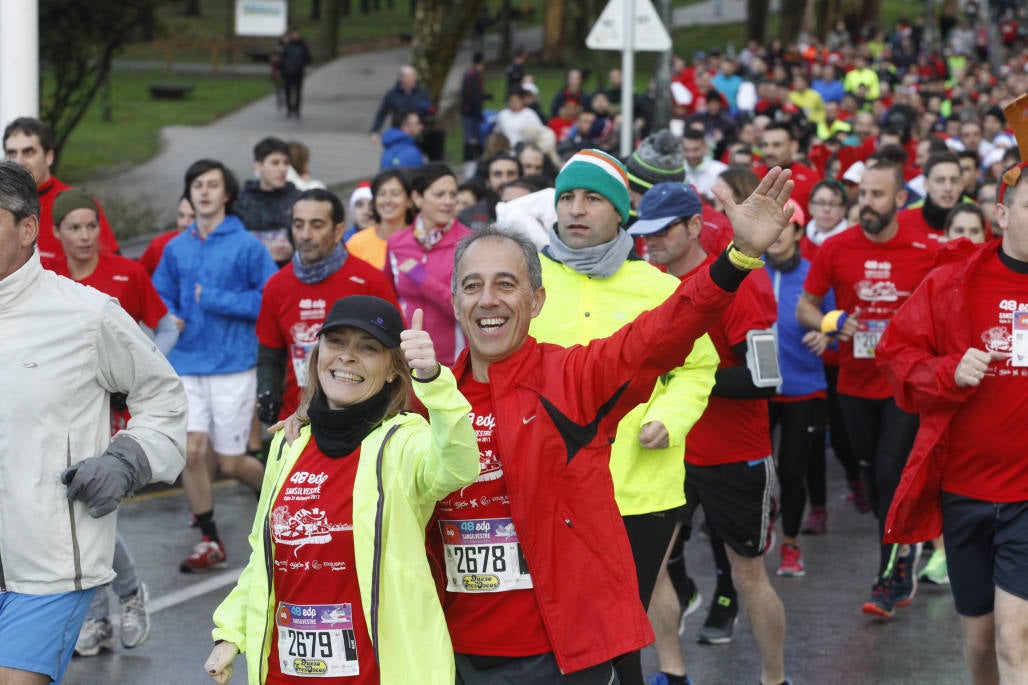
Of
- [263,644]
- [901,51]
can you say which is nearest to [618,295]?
[263,644]

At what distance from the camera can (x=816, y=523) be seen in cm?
1002

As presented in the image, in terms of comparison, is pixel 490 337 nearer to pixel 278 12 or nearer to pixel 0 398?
pixel 0 398

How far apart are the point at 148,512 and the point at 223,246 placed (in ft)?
6.82

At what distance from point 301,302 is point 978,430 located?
12.7ft

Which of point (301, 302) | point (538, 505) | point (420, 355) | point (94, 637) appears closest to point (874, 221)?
point (301, 302)

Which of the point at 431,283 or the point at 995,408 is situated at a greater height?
the point at 431,283

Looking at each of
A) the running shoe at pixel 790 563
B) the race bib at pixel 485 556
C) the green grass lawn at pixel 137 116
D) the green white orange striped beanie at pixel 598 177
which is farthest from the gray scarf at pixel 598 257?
the green grass lawn at pixel 137 116

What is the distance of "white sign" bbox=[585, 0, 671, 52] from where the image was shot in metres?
14.1

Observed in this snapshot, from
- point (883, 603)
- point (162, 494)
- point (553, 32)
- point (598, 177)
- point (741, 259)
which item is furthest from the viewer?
point (553, 32)

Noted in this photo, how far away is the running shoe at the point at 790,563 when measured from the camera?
8.99 metres

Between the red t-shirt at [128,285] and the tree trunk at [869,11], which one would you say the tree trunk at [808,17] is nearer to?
the tree trunk at [869,11]

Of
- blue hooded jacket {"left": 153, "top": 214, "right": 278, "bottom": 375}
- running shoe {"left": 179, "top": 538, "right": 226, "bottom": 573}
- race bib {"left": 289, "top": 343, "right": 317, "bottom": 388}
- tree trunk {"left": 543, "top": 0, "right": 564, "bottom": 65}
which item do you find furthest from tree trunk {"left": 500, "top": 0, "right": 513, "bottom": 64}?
race bib {"left": 289, "top": 343, "right": 317, "bottom": 388}

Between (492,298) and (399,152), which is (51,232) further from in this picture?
(399,152)

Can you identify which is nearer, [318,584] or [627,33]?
[318,584]
